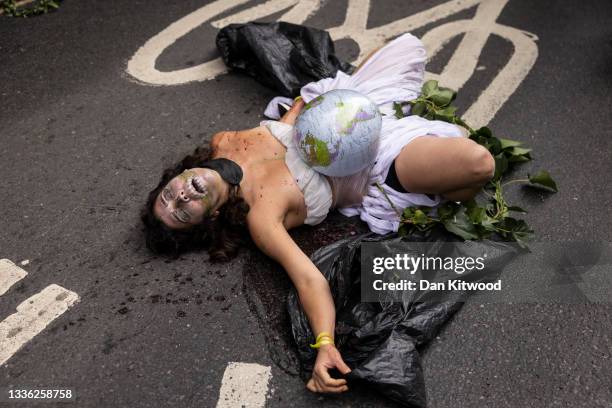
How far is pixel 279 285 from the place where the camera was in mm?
2881

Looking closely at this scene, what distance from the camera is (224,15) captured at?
4723 mm

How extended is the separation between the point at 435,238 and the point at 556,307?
0.64 meters

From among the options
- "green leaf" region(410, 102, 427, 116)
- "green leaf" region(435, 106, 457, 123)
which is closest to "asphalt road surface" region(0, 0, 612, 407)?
"green leaf" region(435, 106, 457, 123)

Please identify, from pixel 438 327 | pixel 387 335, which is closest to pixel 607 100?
pixel 438 327

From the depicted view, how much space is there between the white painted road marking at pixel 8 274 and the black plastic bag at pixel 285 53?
192 cm

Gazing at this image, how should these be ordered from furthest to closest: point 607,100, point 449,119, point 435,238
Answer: point 607,100 → point 449,119 → point 435,238

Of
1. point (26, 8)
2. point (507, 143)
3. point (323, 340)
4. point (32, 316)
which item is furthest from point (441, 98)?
point (26, 8)

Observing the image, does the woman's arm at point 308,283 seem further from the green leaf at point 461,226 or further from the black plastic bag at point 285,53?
the black plastic bag at point 285,53

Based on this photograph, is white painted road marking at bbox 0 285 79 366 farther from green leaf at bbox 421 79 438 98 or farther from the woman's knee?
green leaf at bbox 421 79 438 98

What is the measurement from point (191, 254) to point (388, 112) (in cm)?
135

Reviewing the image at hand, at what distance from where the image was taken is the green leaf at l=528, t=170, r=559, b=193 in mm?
3221

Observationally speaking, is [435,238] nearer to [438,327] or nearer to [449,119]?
[438,327]

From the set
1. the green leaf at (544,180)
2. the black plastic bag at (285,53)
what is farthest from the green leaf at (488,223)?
the black plastic bag at (285,53)

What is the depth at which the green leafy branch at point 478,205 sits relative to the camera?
2.93 meters
